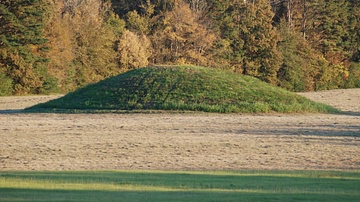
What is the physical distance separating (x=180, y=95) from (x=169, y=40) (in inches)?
1497

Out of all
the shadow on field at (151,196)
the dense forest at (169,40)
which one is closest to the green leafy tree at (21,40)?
the dense forest at (169,40)

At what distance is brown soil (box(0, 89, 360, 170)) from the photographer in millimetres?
24016

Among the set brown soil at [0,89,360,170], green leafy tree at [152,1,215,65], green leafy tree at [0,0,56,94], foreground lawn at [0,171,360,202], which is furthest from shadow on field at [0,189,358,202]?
green leafy tree at [152,1,215,65]

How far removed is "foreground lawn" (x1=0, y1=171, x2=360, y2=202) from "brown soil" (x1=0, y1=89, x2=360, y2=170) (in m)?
3.46

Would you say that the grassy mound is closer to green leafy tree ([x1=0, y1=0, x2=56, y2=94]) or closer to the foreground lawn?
green leafy tree ([x1=0, y1=0, x2=56, y2=94])

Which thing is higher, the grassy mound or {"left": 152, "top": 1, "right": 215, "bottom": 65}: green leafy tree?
{"left": 152, "top": 1, "right": 215, "bottom": 65}: green leafy tree

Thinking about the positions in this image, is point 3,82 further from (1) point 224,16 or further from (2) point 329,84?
(2) point 329,84

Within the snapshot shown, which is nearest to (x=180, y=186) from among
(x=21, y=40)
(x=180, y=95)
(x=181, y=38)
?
(x=180, y=95)

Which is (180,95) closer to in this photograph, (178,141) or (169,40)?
(178,141)

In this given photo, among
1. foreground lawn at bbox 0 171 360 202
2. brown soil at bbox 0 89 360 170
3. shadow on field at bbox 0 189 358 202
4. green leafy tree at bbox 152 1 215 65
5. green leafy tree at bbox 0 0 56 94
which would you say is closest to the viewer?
shadow on field at bbox 0 189 358 202

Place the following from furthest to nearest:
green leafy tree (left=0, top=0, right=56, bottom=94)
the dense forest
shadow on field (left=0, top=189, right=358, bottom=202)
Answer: the dense forest < green leafy tree (left=0, top=0, right=56, bottom=94) < shadow on field (left=0, top=189, right=358, bottom=202)

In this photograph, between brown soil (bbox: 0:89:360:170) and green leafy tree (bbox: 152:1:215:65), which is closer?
brown soil (bbox: 0:89:360:170)

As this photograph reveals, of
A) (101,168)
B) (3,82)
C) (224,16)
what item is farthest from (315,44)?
(101,168)

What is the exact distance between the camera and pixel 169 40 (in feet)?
290
